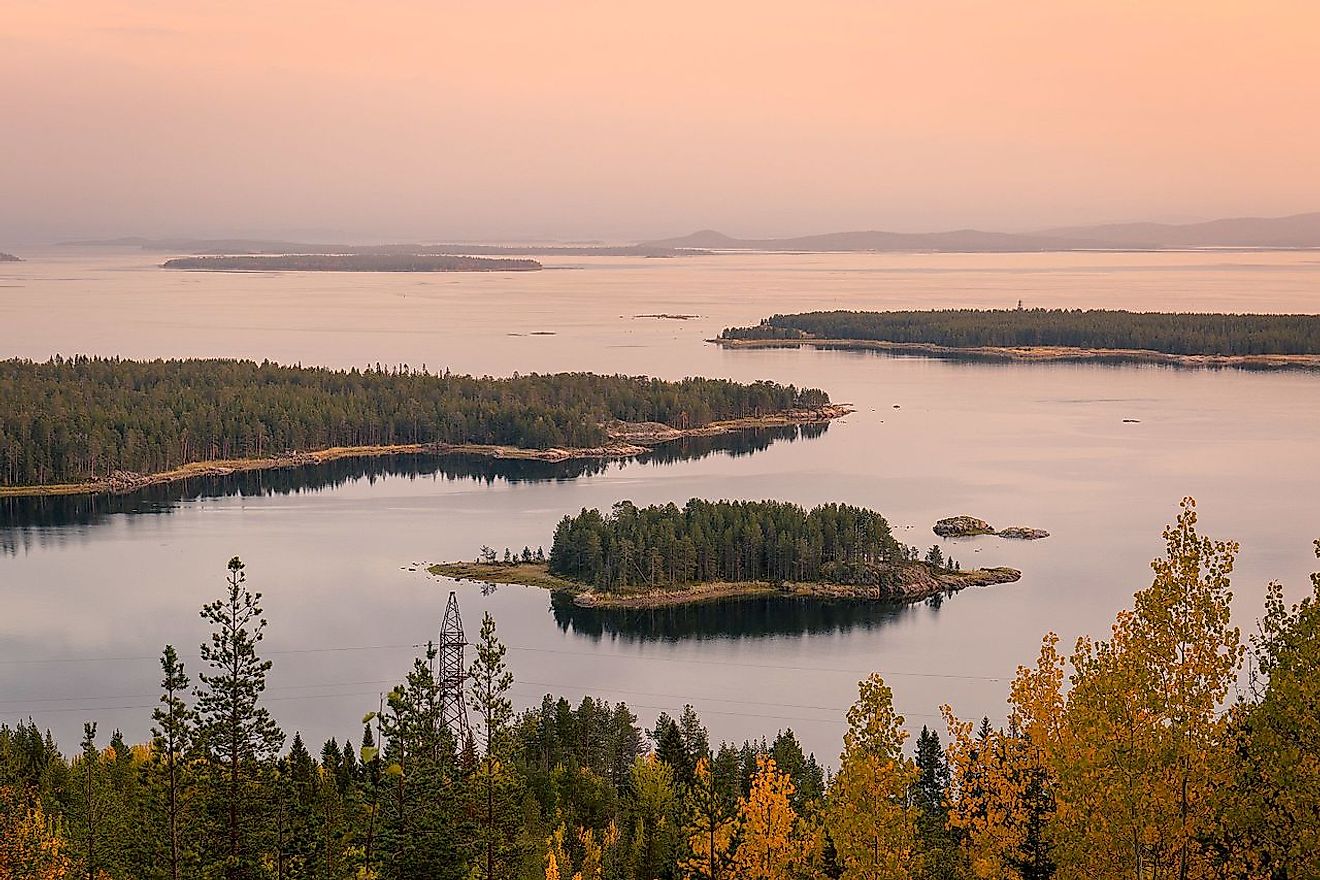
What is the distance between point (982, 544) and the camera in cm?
4897

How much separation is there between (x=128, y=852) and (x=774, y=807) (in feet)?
27.5

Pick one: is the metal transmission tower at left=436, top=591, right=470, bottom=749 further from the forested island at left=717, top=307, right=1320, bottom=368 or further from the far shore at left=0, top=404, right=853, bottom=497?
the forested island at left=717, top=307, right=1320, bottom=368

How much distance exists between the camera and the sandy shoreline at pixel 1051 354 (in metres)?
108

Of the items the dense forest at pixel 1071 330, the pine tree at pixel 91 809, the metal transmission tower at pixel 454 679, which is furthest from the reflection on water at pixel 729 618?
the dense forest at pixel 1071 330

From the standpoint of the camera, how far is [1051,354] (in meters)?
118

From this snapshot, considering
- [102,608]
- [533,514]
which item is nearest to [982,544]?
[533,514]

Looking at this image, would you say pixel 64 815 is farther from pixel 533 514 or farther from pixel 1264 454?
pixel 1264 454

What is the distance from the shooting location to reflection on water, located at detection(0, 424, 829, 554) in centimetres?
5538

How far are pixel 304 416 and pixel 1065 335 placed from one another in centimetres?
7302

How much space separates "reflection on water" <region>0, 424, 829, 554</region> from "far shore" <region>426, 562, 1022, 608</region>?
18.9m

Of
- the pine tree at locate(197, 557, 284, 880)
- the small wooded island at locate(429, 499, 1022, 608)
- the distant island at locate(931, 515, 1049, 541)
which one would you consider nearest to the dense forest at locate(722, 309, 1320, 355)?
the distant island at locate(931, 515, 1049, 541)

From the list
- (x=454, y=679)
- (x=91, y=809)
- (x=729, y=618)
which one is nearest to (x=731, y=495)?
(x=729, y=618)

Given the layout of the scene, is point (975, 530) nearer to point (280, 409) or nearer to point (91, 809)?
point (91, 809)

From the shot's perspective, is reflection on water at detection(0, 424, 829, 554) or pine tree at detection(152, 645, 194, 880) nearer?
pine tree at detection(152, 645, 194, 880)
